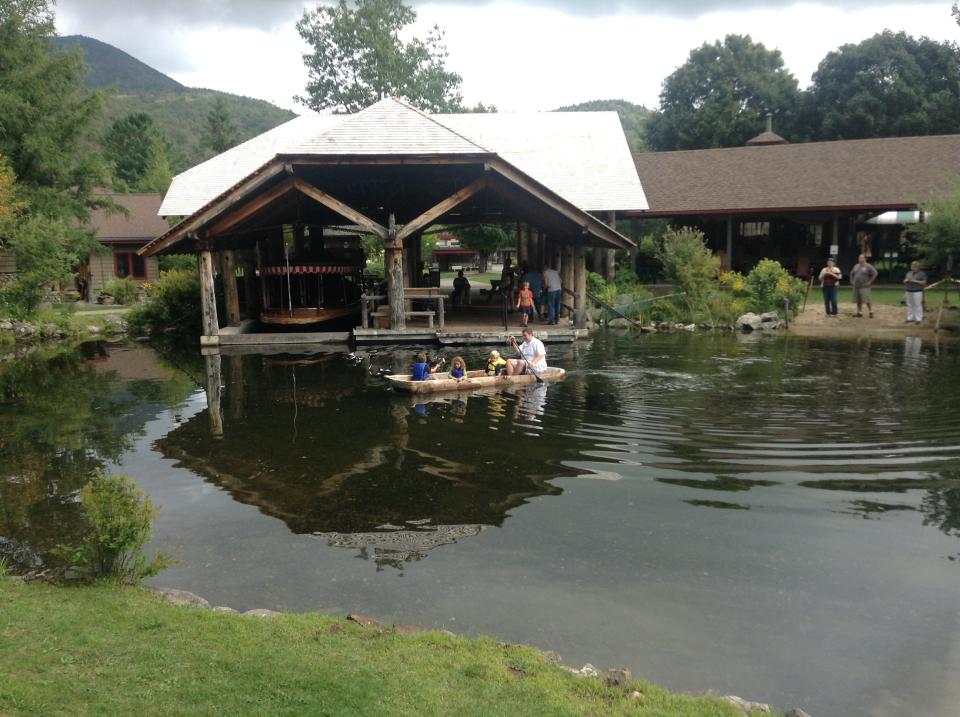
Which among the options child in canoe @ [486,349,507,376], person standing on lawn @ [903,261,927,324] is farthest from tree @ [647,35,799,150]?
child in canoe @ [486,349,507,376]

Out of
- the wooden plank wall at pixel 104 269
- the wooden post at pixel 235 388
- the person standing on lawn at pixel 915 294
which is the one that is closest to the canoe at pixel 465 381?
the wooden post at pixel 235 388

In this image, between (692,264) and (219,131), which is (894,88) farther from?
(219,131)

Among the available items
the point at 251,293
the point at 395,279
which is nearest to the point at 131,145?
the point at 251,293

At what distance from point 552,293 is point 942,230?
40.4 feet

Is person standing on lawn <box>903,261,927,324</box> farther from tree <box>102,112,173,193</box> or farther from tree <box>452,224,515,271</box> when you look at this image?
tree <box>102,112,173,193</box>

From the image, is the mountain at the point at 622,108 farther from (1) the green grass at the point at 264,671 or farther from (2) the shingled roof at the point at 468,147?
(1) the green grass at the point at 264,671

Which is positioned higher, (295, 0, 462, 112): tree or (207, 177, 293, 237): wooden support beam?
(295, 0, 462, 112): tree

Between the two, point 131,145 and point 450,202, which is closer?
point 450,202

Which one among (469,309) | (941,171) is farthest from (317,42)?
(941,171)

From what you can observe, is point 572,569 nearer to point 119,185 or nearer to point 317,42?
point 119,185

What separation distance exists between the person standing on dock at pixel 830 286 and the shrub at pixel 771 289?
876mm

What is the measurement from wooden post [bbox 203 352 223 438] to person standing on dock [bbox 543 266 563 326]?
29.7 ft

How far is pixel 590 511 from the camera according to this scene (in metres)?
8.60

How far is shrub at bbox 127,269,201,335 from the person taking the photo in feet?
86.3
